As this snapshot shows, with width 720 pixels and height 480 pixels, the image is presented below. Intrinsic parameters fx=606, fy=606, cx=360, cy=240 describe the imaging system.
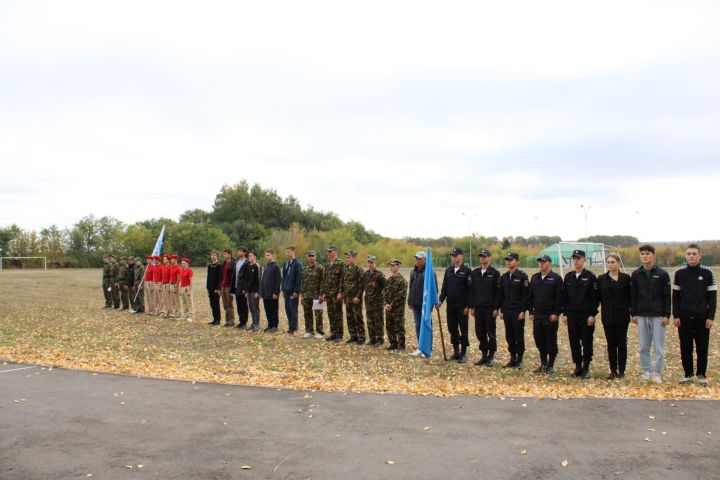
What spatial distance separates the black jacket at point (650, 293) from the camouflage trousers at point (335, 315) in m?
6.73

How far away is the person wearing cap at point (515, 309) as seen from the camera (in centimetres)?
1081

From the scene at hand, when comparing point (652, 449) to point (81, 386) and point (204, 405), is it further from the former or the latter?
point (81, 386)

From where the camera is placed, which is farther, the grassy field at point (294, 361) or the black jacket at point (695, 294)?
the black jacket at point (695, 294)

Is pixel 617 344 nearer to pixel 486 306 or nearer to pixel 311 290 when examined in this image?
pixel 486 306

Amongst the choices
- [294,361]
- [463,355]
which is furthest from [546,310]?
[294,361]

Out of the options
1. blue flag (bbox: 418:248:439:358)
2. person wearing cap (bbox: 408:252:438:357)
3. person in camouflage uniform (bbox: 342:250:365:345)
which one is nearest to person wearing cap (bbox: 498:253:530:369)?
blue flag (bbox: 418:248:439:358)

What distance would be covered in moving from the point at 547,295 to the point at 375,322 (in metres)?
4.32

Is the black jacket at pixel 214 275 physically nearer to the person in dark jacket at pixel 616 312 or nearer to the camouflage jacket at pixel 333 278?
the camouflage jacket at pixel 333 278

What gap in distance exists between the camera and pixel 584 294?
10016 mm

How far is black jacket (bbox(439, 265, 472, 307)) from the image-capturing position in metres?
11.7

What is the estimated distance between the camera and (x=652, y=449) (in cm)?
595

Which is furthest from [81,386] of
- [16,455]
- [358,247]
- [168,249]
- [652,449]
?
[168,249]

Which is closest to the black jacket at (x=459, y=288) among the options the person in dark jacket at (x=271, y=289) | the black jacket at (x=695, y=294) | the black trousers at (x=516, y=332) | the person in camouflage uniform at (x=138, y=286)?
the black trousers at (x=516, y=332)

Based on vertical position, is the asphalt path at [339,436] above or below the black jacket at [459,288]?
below
